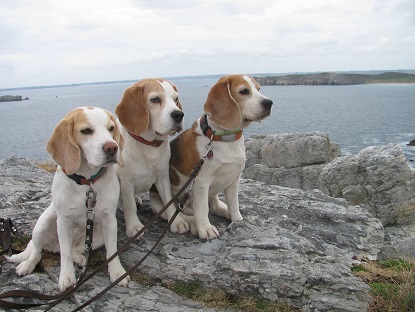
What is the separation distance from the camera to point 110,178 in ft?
15.1

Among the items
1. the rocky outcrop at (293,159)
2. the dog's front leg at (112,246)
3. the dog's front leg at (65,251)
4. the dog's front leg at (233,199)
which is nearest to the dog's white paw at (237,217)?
the dog's front leg at (233,199)

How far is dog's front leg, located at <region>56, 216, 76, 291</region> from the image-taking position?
4430mm

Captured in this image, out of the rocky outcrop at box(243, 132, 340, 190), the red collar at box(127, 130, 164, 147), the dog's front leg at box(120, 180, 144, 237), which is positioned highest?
the red collar at box(127, 130, 164, 147)

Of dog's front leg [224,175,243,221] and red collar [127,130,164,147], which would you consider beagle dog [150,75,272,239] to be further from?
red collar [127,130,164,147]

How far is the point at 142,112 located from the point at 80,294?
2314mm

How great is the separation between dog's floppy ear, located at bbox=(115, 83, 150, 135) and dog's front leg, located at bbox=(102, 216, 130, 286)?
1.19 metres

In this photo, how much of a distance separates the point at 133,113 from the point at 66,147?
44.4 inches

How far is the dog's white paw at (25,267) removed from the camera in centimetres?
469

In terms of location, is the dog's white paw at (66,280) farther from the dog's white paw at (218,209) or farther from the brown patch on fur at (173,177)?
the dog's white paw at (218,209)

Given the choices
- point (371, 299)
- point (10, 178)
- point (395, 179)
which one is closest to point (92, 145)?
point (371, 299)

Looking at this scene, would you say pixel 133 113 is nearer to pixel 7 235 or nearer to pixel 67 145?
pixel 67 145

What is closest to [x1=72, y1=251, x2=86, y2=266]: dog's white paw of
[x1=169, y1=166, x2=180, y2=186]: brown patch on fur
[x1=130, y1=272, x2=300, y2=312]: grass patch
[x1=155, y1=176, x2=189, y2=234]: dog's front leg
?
[x1=130, y1=272, x2=300, y2=312]: grass patch

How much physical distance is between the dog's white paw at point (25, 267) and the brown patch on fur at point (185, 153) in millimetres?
2293

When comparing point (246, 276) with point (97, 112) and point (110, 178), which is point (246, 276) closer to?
point (110, 178)
